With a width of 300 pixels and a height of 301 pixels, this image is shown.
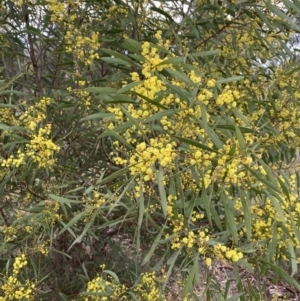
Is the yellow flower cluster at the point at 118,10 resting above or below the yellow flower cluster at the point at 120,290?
above

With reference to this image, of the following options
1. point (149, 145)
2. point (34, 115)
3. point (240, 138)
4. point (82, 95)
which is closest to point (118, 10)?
point (82, 95)

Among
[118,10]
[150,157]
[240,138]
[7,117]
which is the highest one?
[118,10]

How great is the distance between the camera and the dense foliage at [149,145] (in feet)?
4.00

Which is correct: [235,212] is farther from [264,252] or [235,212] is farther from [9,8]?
[9,8]

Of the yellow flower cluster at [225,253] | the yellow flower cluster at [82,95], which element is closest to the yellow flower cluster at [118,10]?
the yellow flower cluster at [82,95]

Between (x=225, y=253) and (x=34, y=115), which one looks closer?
(x=225, y=253)

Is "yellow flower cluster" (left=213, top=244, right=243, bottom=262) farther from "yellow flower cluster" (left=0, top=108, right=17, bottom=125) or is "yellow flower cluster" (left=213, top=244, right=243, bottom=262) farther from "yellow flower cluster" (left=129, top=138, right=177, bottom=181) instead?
"yellow flower cluster" (left=0, top=108, right=17, bottom=125)

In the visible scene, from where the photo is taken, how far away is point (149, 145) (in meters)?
1.18

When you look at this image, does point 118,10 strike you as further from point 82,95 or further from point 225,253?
point 225,253

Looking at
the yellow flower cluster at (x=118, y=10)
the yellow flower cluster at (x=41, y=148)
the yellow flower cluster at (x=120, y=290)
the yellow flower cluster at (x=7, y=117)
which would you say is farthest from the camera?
the yellow flower cluster at (x=118, y=10)

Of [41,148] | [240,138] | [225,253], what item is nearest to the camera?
[240,138]

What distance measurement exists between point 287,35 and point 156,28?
67 centimetres

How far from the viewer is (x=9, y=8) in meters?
2.38

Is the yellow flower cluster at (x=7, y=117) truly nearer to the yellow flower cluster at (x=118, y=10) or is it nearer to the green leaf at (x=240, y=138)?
the yellow flower cluster at (x=118, y=10)
